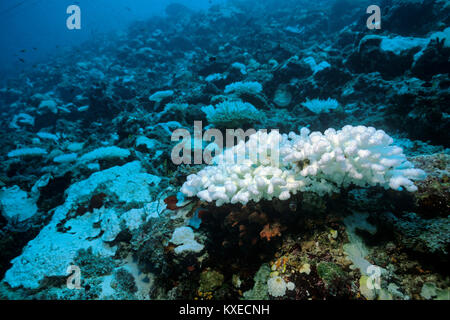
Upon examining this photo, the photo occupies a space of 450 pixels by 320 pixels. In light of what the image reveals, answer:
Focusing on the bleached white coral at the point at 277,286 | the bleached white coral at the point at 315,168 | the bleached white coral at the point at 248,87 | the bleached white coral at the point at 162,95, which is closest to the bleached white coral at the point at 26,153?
the bleached white coral at the point at 162,95

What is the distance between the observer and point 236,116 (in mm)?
4426

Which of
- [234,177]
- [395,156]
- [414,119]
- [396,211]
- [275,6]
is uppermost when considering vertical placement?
[275,6]

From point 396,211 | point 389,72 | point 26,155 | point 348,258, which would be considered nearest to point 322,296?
point 348,258

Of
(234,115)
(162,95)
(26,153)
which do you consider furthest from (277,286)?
(162,95)

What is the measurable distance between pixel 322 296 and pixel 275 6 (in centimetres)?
3093

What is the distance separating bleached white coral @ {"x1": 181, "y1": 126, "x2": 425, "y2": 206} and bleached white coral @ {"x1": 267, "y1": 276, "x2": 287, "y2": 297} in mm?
793

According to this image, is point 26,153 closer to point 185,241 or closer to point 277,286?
point 185,241

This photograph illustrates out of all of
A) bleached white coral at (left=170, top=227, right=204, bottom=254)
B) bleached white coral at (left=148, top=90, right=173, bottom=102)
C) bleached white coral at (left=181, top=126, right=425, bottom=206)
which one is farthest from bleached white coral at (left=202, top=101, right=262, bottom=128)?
bleached white coral at (left=148, top=90, right=173, bottom=102)

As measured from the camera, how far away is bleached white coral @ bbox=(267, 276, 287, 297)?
187cm

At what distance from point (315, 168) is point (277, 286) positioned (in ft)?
3.94

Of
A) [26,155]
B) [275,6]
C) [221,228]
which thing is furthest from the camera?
[275,6]

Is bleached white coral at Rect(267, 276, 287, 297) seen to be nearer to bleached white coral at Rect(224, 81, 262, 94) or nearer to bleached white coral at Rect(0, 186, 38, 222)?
bleached white coral at Rect(0, 186, 38, 222)

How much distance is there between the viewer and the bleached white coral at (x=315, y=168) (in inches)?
73.1

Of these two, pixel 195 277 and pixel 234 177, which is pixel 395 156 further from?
pixel 195 277
